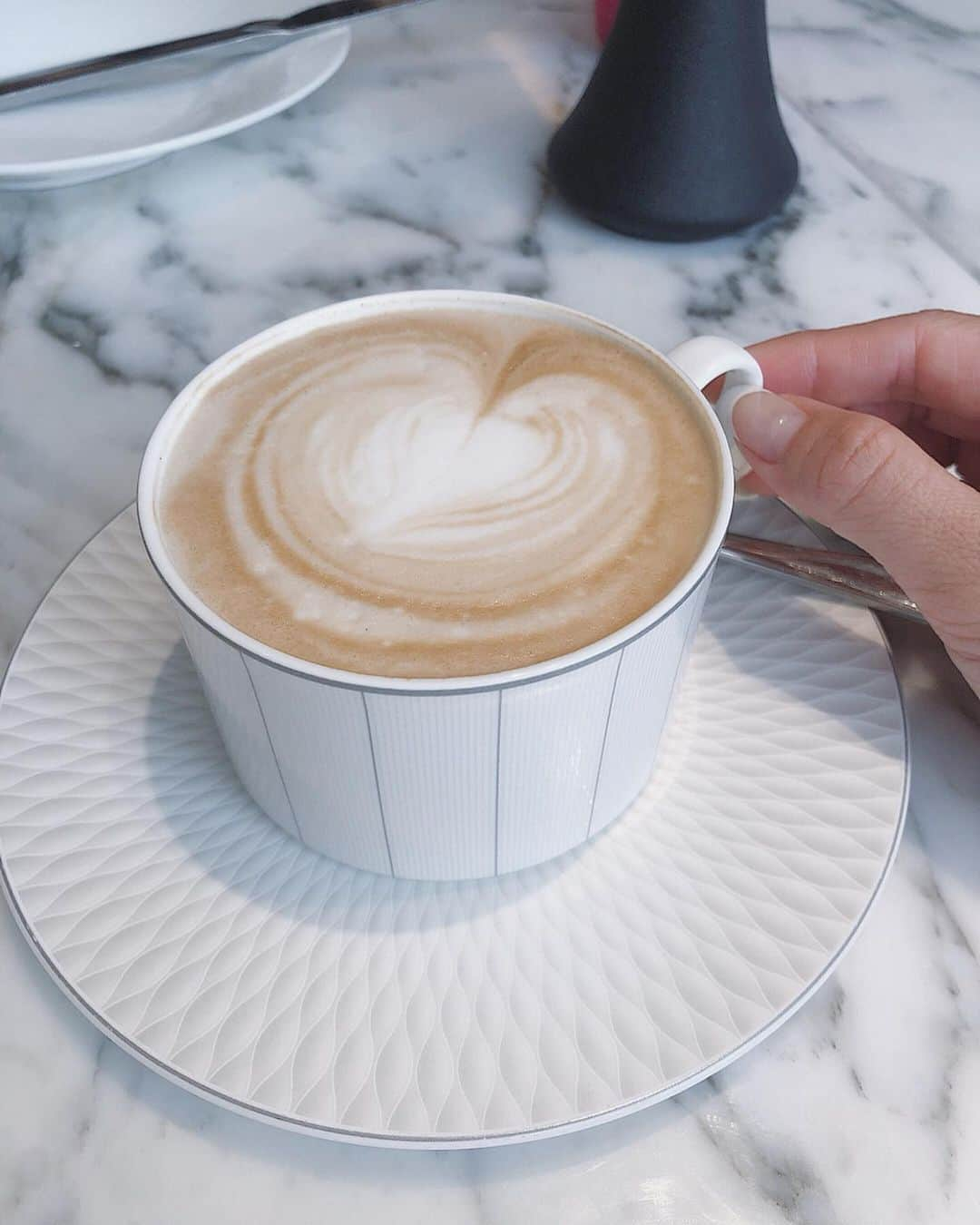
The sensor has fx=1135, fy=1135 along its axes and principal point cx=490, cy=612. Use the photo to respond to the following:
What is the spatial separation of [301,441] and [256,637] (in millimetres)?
129

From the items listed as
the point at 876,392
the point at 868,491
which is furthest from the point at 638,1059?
the point at 876,392

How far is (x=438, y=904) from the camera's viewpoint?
539mm

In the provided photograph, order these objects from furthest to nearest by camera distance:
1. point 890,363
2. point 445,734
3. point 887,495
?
point 890,363 → point 887,495 → point 445,734

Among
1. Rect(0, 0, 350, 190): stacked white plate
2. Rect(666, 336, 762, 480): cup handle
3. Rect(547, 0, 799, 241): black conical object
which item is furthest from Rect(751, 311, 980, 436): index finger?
Rect(0, 0, 350, 190): stacked white plate

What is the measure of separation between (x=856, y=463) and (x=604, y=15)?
784 mm

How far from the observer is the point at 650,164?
90 centimetres

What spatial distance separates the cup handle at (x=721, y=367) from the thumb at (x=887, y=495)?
2 cm

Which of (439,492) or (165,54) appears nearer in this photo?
(439,492)

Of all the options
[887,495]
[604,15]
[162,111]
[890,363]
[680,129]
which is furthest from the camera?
[604,15]

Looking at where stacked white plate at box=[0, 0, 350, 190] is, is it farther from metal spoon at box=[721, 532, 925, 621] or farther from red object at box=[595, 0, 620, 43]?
metal spoon at box=[721, 532, 925, 621]

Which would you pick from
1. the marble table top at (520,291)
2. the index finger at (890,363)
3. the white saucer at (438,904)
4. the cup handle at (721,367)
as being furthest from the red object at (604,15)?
the white saucer at (438,904)

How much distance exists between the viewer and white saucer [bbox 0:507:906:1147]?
460mm

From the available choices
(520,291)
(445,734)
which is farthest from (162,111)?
(445,734)

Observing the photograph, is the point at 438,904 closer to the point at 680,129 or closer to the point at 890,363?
the point at 890,363
